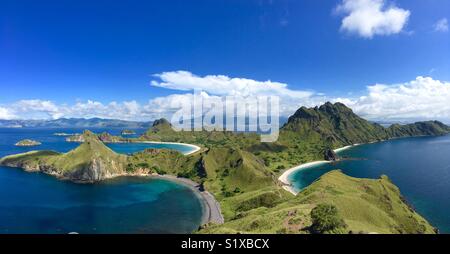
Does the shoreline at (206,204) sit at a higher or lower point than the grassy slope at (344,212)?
lower

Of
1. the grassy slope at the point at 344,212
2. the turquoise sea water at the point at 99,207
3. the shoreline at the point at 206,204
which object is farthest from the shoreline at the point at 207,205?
the grassy slope at the point at 344,212

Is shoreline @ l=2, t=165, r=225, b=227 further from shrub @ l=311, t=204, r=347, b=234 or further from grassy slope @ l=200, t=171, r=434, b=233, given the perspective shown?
shrub @ l=311, t=204, r=347, b=234

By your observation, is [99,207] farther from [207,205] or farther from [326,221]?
[326,221]

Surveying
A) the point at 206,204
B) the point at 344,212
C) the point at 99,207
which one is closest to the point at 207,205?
the point at 206,204

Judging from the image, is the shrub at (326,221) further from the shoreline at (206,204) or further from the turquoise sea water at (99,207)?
the turquoise sea water at (99,207)

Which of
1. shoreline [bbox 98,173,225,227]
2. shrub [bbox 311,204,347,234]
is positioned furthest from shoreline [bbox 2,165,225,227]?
shrub [bbox 311,204,347,234]

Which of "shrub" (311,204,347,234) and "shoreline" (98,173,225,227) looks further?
"shoreline" (98,173,225,227)
